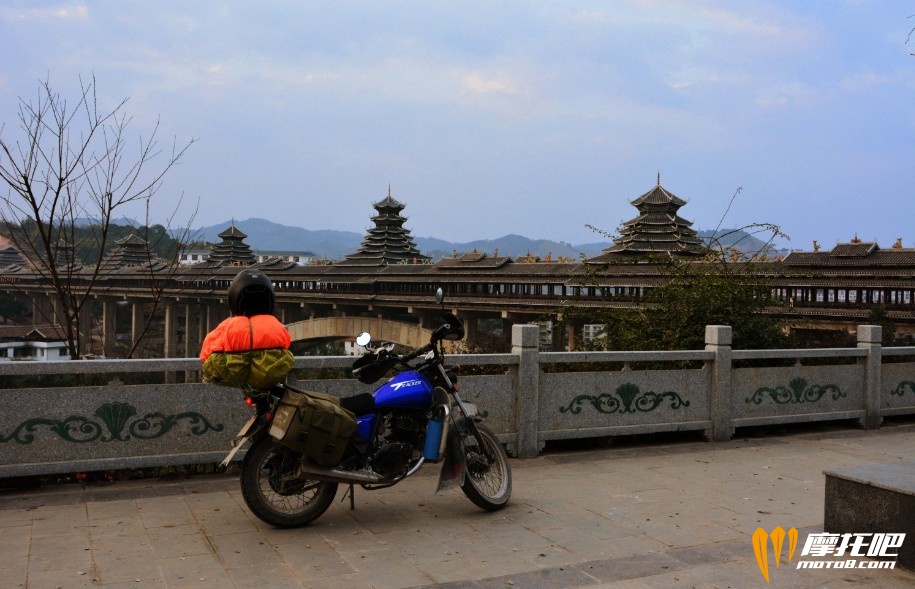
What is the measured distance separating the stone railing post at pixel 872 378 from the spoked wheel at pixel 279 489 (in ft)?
20.9

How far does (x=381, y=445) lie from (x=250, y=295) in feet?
3.77

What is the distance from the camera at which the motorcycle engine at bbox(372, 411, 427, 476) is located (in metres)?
4.51

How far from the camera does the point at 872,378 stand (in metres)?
8.33

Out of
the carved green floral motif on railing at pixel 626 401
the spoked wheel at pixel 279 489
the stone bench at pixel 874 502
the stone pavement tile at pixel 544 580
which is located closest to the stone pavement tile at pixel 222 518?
the spoked wheel at pixel 279 489

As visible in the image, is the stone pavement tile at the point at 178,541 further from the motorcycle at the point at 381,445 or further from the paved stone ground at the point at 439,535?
the motorcycle at the point at 381,445

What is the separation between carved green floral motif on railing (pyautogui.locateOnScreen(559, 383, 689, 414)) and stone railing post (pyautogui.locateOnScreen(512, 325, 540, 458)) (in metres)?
0.34

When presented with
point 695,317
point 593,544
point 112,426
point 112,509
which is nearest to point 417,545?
point 593,544

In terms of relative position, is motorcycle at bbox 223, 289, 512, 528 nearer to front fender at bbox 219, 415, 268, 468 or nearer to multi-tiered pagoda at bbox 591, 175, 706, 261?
front fender at bbox 219, 415, 268, 468

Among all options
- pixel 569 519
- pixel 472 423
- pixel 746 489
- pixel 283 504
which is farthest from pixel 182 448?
pixel 746 489

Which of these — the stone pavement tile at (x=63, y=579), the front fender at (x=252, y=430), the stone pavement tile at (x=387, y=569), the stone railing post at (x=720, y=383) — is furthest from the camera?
the stone railing post at (x=720, y=383)

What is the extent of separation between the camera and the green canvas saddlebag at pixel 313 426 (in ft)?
13.6

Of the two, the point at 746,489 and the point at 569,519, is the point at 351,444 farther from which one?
the point at 746,489

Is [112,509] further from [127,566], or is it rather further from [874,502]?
[874,502]

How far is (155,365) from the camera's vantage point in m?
5.22
